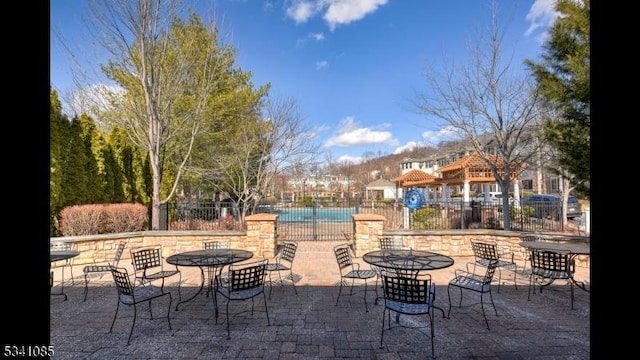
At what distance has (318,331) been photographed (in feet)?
12.3

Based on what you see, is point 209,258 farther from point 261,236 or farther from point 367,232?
point 367,232

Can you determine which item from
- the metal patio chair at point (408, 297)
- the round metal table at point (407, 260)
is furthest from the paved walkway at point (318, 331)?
the round metal table at point (407, 260)

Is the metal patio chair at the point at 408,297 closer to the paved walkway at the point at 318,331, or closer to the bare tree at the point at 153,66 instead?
the paved walkway at the point at 318,331

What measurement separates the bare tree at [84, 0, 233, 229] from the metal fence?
5.98ft

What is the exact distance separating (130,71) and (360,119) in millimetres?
15366

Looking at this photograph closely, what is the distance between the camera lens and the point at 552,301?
15.4 ft

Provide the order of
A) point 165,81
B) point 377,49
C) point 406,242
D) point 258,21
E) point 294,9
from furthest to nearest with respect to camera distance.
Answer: point 377,49 < point 294,9 < point 258,21 < point 165,81 < point 406,242

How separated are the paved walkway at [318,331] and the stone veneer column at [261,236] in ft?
8.90

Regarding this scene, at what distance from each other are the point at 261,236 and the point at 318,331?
4.33 m

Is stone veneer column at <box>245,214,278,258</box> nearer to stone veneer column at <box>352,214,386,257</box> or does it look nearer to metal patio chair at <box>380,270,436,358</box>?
stone veneer column at <box>352,214,386,257</box>

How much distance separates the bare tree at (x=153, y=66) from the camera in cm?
784
